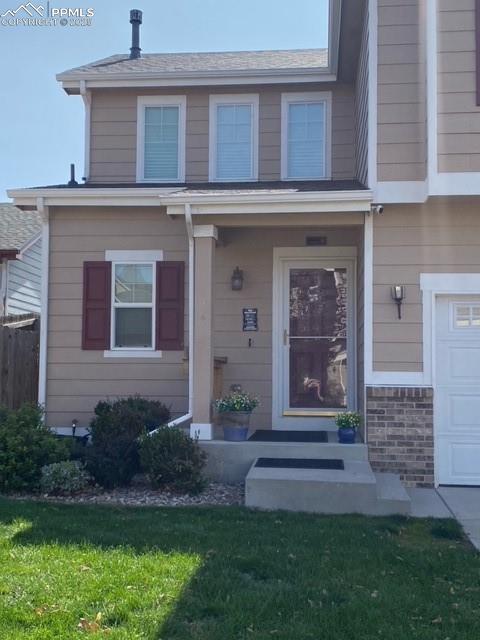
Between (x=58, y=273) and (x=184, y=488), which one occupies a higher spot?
(x=58, y=273)

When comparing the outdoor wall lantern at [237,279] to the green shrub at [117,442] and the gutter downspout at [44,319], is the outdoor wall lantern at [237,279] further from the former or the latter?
the gutter downspout at [44,319]

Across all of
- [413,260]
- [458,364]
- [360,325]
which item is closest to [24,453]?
[360,325]

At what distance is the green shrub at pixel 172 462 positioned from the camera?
7.48 m

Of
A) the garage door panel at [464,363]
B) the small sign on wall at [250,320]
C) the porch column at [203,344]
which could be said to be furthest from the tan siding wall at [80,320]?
the garage door panel at [464,363]

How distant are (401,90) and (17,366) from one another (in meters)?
6.82

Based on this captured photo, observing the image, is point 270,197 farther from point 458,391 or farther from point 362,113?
point 458,391

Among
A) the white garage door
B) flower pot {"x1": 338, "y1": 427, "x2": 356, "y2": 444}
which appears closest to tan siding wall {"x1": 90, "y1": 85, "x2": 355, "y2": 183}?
the white garage door

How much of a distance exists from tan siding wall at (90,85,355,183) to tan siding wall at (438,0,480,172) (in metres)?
2.74

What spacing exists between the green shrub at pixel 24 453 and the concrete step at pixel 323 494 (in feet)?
7.06

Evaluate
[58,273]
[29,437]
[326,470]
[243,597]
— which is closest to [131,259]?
[58,273]

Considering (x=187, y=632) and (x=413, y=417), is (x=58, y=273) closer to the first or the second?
(x=413, y=417)

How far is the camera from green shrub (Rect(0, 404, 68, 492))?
741 cm

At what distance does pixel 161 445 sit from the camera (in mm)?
7523

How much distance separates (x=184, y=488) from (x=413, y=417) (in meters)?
2.62
